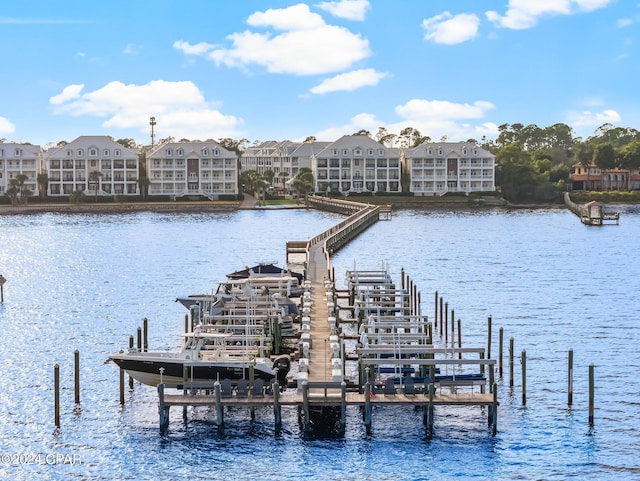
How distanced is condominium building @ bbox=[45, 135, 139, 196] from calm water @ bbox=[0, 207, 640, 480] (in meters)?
85.6

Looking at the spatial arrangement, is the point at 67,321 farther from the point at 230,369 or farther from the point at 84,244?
the point at 84,244

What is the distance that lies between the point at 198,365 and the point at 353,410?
604 cm

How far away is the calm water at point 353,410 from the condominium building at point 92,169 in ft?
281

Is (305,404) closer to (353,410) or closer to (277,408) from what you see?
(277,408)

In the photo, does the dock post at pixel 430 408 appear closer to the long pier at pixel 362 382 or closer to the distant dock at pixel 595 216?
the long pier at pixel 362 382

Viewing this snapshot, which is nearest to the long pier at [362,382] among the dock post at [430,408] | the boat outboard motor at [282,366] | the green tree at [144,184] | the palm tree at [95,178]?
the dock post at [430,408]

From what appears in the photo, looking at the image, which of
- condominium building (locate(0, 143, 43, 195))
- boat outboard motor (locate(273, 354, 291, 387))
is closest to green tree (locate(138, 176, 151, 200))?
condominium building (locate(0, 143, 43, 195))

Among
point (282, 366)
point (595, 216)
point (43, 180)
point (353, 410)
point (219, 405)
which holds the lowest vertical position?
point (353, 410)

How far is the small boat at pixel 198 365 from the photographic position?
36750 millimetres

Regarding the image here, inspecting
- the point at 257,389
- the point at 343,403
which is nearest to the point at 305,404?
the point at 343,403

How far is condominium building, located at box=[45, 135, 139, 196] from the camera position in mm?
196125

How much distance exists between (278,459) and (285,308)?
15.9 meters

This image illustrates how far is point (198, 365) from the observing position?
37094 millimetres

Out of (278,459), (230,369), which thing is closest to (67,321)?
(230,369)
